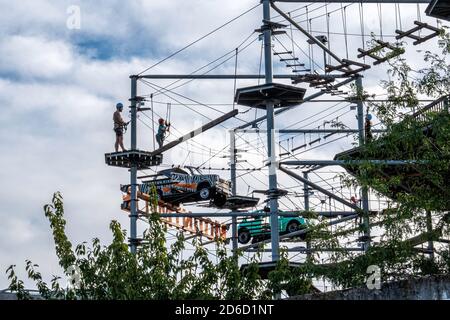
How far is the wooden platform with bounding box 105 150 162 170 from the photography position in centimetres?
4672

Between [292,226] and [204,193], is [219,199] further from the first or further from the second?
[292,226]

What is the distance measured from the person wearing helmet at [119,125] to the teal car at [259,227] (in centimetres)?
1124

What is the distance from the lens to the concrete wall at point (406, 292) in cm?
2370

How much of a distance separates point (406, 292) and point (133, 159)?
2410 centimetres

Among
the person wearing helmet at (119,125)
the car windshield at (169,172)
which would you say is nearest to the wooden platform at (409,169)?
the person wearing helmet at (119,125)

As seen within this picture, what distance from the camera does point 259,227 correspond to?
56812 millimetres

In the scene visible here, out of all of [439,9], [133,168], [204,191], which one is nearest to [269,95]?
[439,9]

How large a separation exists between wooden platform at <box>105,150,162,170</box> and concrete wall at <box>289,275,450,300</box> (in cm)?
2230

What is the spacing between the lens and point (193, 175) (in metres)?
52.1

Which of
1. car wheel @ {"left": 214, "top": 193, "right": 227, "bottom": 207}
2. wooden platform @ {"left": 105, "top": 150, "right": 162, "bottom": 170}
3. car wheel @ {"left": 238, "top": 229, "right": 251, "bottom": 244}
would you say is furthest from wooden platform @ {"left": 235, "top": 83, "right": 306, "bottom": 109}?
car wheel @ {"left": 238, "top": 229, "right": 251, "bottom": 244}

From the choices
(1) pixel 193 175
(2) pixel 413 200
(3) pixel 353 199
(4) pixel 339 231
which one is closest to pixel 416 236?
(2) pixel 413 200

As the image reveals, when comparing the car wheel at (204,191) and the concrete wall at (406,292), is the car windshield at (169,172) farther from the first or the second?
the concrete wall at (406,292)
